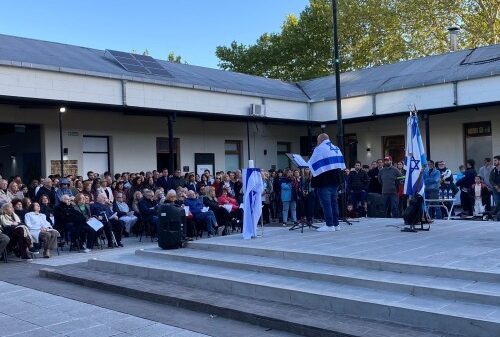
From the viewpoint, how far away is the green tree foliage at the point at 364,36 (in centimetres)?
3538

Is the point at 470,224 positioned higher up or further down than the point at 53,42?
further down

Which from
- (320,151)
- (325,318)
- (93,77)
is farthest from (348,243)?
(93,77)

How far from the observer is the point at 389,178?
601 inches

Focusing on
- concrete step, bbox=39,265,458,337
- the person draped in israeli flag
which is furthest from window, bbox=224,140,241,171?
concrete step, bbox=39,265,458,337

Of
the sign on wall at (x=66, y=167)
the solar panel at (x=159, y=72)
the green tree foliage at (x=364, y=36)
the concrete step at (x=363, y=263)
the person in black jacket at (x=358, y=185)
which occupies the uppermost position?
the green tree foliage at (x=364, y=36)

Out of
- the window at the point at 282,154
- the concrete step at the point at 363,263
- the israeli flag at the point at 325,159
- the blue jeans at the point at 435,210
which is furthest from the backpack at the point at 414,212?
the window at the point at 282,154

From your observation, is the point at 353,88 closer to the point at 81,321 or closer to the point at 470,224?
the point at 470,224

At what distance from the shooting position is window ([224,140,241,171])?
2453 centimetres

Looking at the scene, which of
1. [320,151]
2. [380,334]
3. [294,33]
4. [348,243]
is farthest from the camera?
[294,33]

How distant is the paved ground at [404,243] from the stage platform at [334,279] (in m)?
0.02

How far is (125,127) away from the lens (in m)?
20.8

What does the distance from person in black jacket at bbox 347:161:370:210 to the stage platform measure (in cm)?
579

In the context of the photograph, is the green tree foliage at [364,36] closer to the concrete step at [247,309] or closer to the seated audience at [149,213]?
the seated audience at [149,213]

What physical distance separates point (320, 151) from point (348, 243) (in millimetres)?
2253
